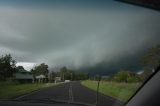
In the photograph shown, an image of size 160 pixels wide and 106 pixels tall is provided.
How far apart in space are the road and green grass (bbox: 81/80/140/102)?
0.18 ft

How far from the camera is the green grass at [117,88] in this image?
12.8 feet

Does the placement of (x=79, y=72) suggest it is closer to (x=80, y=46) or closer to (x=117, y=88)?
(x=80, y=46)

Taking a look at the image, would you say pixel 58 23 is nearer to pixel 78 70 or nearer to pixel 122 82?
pixel 78 70

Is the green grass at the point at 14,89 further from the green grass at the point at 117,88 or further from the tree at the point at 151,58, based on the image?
the tree at the point at 151,58

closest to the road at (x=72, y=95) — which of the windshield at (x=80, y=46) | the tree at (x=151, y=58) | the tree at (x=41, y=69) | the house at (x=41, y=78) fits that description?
the windshield at (x=80, y=46)

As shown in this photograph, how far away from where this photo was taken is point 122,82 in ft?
12.6

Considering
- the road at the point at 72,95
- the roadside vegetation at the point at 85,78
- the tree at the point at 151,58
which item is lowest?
the road at the point at 72,95

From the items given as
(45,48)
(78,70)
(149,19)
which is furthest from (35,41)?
(149,19)

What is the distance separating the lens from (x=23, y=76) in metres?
3.99

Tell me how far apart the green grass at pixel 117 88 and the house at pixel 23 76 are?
0.62 meters

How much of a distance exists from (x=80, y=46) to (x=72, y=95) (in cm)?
57

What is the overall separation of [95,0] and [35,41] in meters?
0.74

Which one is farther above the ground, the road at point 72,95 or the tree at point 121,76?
the tree at point 121,76

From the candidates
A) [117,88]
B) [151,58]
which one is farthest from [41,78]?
[151,58]
